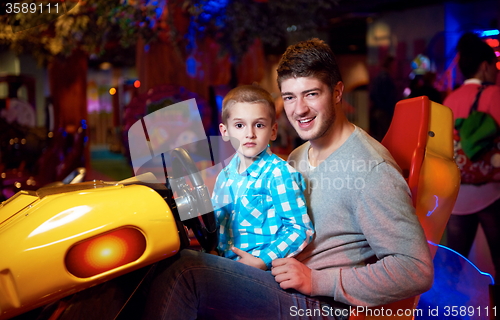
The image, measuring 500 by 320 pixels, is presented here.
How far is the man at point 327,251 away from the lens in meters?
1.13

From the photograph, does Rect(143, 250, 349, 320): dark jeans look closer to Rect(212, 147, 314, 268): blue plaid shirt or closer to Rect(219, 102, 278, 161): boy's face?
Rect(212, 147, 314, 268): blue plaid shirt

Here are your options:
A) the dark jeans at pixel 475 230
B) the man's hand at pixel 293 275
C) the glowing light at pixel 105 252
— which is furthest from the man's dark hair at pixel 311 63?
the dark jeans at pixel 475 230

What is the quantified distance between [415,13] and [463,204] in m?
4.88

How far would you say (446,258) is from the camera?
5.21 feet

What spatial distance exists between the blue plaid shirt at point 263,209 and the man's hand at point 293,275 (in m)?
0.06

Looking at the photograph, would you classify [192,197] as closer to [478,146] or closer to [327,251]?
[327,251]

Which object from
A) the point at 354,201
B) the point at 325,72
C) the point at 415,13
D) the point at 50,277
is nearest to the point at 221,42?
the point at 325,72

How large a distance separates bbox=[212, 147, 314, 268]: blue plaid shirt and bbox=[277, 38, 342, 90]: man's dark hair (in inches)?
11.2

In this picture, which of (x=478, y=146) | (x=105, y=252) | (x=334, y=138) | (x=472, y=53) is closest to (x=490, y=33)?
(x=472, y=53)

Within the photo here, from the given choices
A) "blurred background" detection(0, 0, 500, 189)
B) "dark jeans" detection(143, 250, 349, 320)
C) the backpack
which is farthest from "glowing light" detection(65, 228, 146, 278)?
the backpack

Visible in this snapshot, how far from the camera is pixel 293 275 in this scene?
3.95 feet

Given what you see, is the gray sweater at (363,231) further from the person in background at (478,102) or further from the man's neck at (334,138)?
the person in background at (478,102)

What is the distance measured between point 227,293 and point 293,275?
0.60 ft

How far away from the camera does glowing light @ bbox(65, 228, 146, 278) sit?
1021 mm
